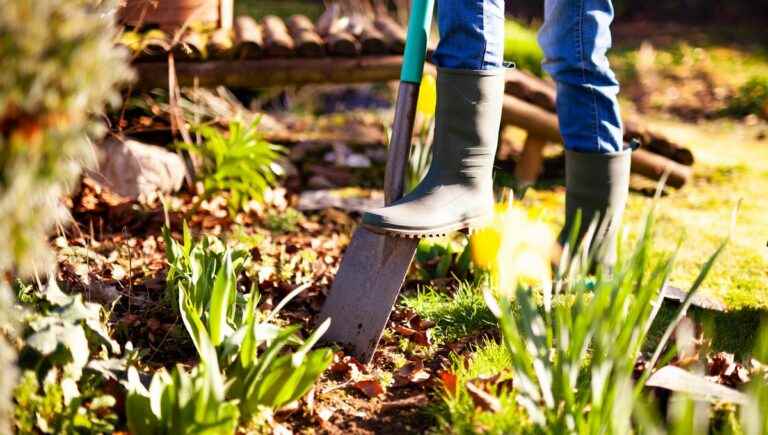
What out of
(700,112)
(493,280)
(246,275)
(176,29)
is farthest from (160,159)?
(700,112)

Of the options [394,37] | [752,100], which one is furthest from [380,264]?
[752,100]

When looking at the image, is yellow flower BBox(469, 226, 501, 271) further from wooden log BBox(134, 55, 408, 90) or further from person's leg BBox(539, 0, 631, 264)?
wooden log BBox(134, 55, 408, 90)

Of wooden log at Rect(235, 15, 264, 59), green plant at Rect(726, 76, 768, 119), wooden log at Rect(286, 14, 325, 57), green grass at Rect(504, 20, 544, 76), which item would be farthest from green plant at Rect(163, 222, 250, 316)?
green plant at Rect(726, 76, 768, 119)

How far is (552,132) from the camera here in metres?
4.00

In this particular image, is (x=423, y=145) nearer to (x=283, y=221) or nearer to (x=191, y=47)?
(x=283, y=221)

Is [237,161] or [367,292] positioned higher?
[237,161]

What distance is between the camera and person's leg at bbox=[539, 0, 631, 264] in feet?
8.00

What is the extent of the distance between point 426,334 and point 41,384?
1.00 meters

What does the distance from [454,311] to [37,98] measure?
144cm

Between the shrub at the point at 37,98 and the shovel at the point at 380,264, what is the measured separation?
1011 millimetres

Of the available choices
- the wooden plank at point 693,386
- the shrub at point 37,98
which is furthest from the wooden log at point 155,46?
the wooden plank at point 693,386

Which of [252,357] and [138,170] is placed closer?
Answer: [252,357]

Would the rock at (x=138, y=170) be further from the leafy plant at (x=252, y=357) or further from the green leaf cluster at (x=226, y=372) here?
the leafy plant at (x=252, y=357)

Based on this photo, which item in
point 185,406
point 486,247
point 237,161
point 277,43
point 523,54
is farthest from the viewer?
point 523,54
